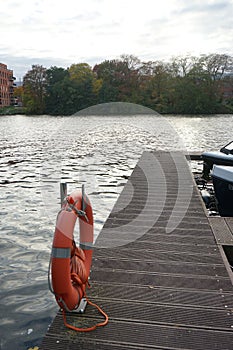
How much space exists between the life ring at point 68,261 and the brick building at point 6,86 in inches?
4078

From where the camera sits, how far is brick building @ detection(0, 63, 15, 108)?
331 feet

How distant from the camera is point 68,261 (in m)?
2.61

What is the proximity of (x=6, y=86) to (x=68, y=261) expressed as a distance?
11166 cm

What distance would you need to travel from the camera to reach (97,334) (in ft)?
9.05

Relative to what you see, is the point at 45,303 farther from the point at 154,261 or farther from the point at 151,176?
the point at 151,176

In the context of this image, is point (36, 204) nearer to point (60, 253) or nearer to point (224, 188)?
point (224, 188)

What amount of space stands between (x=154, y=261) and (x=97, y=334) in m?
1.45

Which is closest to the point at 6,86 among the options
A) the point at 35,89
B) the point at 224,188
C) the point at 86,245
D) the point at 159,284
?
the point at 35,89

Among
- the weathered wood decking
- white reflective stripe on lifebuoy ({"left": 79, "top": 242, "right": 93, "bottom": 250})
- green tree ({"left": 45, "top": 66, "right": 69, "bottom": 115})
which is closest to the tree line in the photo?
green tree ({"left": 45, "top": 66, "right": 69, "bottom": 115})

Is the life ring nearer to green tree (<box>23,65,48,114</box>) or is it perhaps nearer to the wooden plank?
the wooden plank

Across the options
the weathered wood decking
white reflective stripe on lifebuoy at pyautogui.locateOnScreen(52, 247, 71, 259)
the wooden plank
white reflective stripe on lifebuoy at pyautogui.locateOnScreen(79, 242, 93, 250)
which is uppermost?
white reflective stripe on lifebuoy at pyautogui.locateOnScreen(52, 247, 71, 259)

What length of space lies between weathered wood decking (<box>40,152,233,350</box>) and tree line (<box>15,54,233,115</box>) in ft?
182

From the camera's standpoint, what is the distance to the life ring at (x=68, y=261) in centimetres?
258

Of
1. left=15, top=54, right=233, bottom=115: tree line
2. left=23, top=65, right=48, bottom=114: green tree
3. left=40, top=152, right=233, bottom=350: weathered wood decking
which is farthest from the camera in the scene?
left=23, top=65, right=48, bottom=114: green tree
